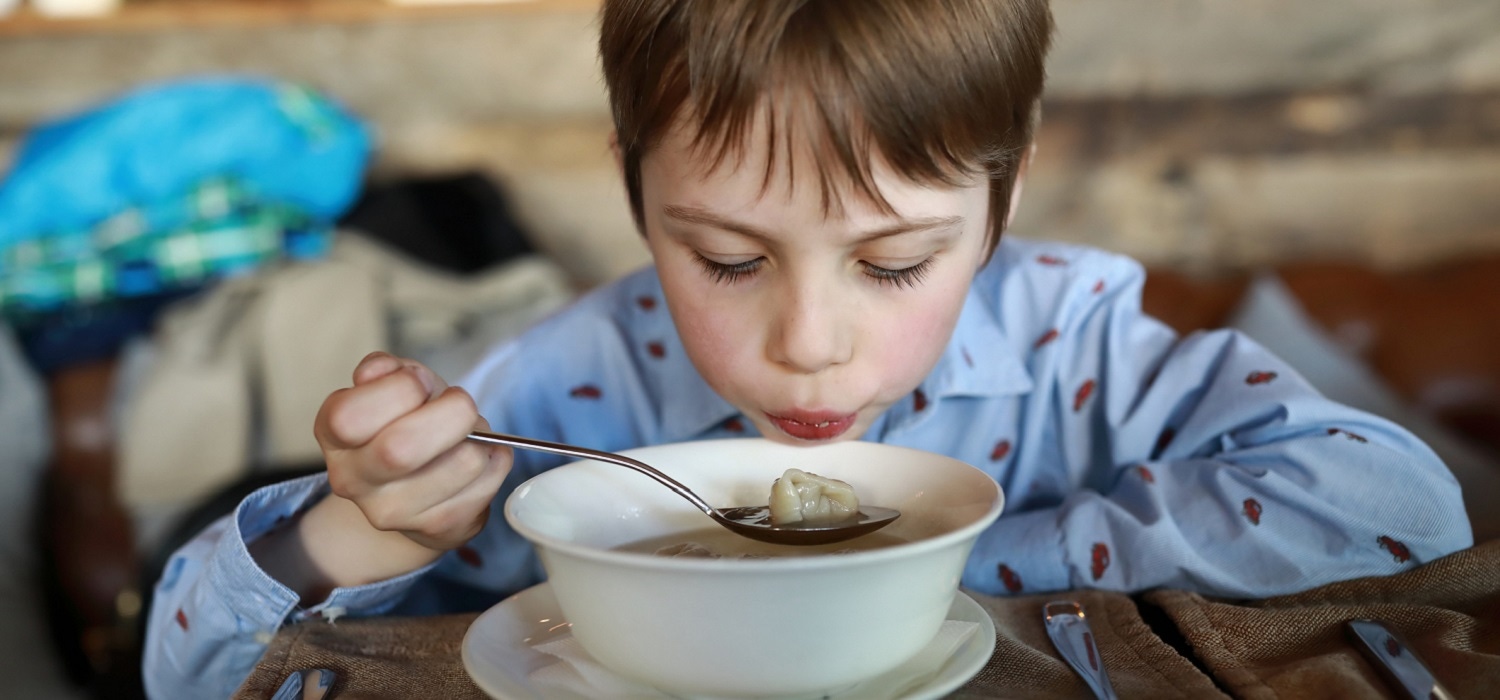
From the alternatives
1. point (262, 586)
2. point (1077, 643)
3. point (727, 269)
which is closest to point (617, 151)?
point (727, 269)

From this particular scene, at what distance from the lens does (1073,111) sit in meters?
2.53

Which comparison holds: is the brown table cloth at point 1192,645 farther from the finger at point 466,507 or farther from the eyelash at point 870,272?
the eyelash at point 870,272

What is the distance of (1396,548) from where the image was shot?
877 mm

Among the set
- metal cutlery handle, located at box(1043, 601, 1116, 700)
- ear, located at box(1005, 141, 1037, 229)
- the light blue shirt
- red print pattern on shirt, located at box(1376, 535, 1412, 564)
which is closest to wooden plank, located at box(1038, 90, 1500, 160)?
the light blue shirt

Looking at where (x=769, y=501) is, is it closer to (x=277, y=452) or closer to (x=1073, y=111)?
(x=277, y=452)

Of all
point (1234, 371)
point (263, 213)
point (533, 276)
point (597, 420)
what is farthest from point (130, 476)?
point (1234, 371)

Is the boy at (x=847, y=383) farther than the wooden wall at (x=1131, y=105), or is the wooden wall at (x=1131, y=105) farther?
the wooden wall at (x=1131, y=105)

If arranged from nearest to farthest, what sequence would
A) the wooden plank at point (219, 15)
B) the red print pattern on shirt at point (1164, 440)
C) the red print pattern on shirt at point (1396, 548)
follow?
the red print pattern on shirt at point (1396, 548), the red print pattern on shirt at point (1164, 440), the wooden plank at point (219, 15)

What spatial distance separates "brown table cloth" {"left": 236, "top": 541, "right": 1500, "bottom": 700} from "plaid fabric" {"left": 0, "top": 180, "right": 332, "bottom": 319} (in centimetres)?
187

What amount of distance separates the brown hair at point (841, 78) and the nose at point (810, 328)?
0.23 ft

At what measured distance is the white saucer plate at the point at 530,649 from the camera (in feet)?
2.05

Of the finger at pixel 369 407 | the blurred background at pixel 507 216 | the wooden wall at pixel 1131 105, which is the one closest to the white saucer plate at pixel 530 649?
the finger at pixel 369 407

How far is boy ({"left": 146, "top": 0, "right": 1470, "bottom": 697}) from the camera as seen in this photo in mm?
792

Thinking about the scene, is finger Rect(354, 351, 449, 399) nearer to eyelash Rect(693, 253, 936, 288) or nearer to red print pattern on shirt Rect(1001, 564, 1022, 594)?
eyelash Rect(693, 253, 936, 288)
